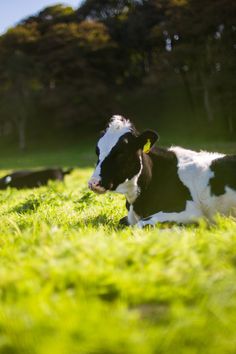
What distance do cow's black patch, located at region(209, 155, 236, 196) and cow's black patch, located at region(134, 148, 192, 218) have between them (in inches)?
11.7

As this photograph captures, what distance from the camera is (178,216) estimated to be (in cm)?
506

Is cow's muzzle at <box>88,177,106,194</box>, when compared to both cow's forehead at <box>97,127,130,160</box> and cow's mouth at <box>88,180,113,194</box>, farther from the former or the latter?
cow's forehead at <box>97,127,130,160</box>

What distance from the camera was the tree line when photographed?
3584cm

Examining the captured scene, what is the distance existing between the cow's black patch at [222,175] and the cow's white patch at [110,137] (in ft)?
3.50

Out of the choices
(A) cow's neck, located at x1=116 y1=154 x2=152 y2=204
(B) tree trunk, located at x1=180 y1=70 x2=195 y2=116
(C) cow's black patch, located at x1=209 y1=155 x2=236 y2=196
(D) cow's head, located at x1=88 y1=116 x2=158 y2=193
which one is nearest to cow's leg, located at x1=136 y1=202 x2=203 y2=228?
(C) cow's black patch, located at x1=209 y1=155 x2=236 y2=196

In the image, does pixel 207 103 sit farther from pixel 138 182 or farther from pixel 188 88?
pixel 138 182

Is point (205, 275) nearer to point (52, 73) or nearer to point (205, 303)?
point (205, 303)

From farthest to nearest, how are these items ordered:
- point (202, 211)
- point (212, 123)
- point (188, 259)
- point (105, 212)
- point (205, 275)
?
point (212, 123) < point (105, 212) < point (202, 211) < point (188, 259) < point (205, 275)

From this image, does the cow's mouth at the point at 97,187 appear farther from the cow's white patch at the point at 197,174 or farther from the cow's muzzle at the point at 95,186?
the cow's white patch at the point at 197,174

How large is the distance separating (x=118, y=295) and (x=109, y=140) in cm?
304

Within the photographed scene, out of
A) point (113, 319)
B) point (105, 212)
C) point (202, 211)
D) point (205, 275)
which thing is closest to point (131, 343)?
point (113, 319)

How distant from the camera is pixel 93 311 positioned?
2117 mm

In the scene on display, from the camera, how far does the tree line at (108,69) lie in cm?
3584

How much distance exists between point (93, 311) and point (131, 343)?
0.27 m
